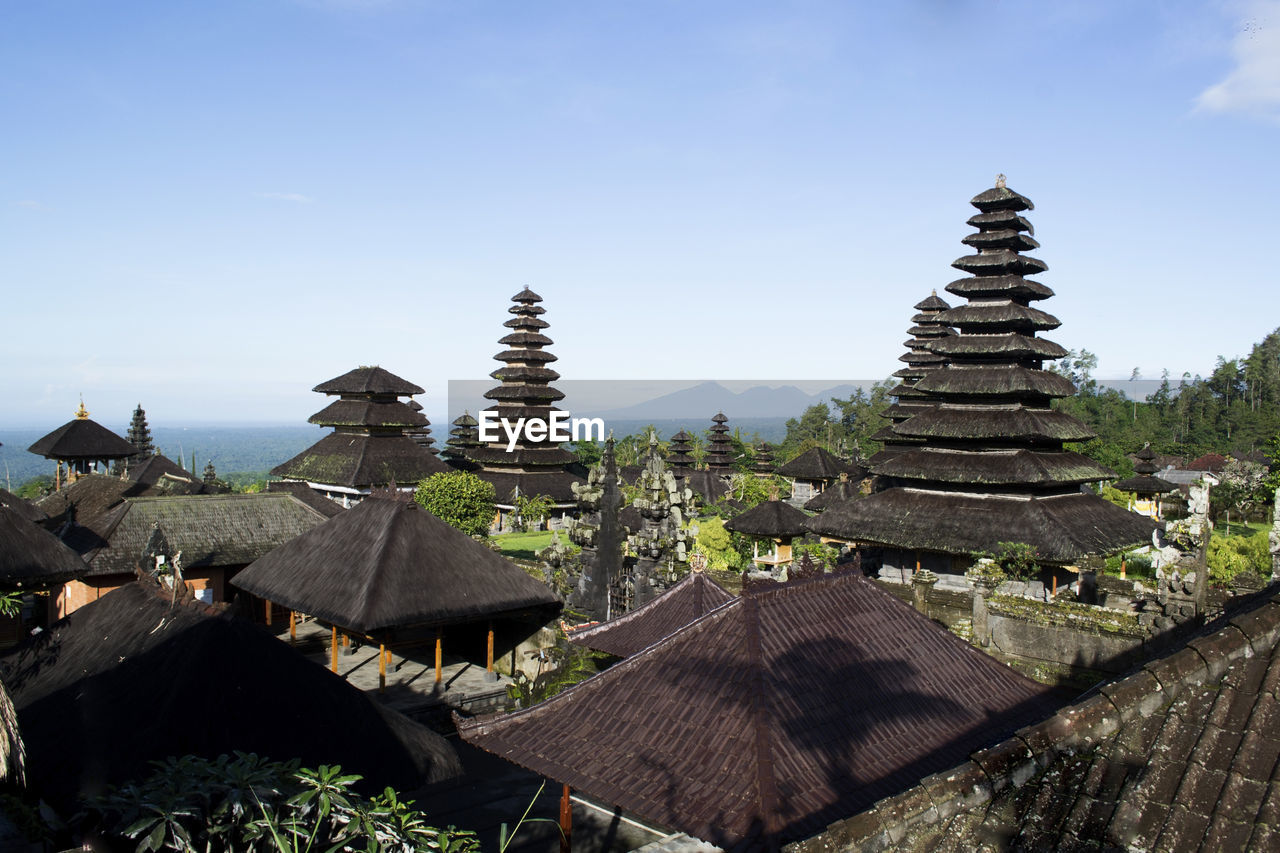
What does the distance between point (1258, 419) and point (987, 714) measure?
93468 mm

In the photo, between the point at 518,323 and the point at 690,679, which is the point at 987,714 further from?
the point at 518,323

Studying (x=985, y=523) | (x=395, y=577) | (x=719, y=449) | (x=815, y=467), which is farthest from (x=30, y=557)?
(x=719, y=449)

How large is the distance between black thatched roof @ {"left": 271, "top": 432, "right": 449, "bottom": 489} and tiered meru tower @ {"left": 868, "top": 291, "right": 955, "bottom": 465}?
2002 centimetres

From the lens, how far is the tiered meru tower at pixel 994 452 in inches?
838

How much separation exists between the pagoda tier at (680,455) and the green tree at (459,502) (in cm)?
2489

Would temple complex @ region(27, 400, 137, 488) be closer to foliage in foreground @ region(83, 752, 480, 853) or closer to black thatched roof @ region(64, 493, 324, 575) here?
black thatched roof @ region(64, 493, 324, 575)

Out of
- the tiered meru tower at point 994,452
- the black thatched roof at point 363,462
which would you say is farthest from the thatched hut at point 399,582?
the black thatched roof at point 363,462

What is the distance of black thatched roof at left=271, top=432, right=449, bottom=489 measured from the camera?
122 feet

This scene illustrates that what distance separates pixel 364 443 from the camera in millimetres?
38406

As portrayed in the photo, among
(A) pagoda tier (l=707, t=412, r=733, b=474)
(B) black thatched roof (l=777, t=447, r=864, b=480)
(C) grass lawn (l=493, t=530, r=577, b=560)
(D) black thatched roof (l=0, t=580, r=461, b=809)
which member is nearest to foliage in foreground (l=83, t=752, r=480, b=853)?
(D) black thatched roof (l=0, t=580, r=461, b=809)

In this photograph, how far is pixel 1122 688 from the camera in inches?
170

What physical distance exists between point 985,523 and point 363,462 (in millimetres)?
26258

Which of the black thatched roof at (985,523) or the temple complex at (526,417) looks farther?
the temple complex at (526,417)

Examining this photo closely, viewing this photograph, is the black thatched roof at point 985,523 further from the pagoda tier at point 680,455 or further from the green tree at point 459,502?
the pagoda tier at point 680,455
